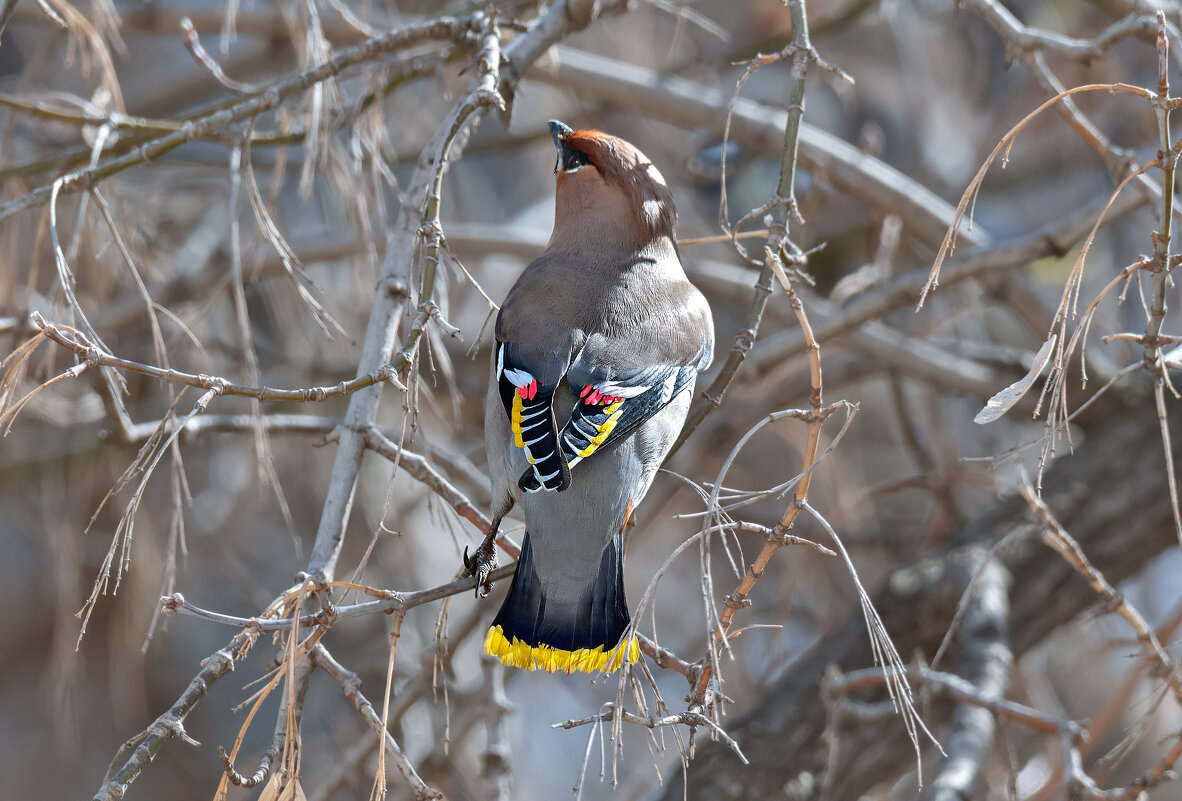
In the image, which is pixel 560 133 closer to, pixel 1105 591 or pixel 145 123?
pixel 145 123

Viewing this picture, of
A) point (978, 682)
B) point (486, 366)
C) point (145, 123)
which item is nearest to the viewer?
point (145, 123)

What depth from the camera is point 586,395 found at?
2305 millimetres

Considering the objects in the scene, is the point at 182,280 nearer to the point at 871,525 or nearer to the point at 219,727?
the point at 871,525

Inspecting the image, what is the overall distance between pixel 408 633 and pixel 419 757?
820 mm

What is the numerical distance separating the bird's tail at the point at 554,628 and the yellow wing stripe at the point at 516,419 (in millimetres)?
221

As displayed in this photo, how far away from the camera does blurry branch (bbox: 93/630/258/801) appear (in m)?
1.46

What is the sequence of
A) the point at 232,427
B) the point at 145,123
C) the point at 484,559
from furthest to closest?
the point at 232,427, the point at 145,123, the point at 484,559

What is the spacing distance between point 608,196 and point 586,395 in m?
0.66

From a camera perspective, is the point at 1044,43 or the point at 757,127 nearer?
the point at 1044,43

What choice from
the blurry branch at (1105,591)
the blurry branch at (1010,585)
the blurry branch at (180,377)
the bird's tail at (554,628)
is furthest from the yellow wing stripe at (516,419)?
the blurry branch at (1010,585)

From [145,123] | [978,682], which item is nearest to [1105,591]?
[978,682]

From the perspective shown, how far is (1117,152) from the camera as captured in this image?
2652 mm

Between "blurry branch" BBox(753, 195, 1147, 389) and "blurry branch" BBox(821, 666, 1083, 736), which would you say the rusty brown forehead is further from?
"blurry branch" BBox(821, 666, 1083, 736)

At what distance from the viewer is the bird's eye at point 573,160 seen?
2824 millimetres
